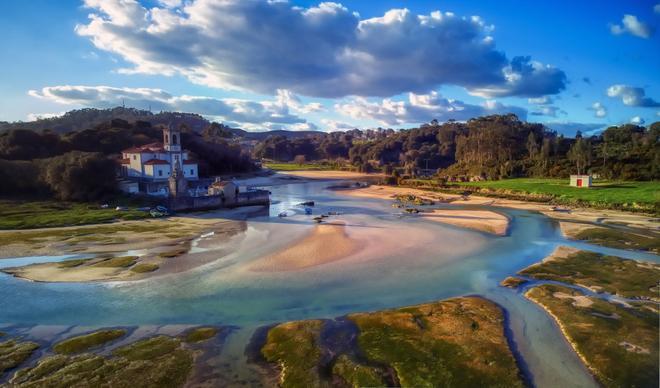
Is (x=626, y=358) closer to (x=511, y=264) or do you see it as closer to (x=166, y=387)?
(x=511, y=264)

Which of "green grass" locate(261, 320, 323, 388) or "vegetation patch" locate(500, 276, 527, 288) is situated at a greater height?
"vegetation patch" locate(500, 276, 527, 288)

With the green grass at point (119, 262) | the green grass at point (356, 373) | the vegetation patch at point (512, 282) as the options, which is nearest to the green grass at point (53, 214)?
the green grass at point (119, 262)

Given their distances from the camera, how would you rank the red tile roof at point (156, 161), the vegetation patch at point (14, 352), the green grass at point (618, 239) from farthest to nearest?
the red tile roof at point (156, 161) < the green grass at point (618, 239) < the vegetation patch at point (14, 352)

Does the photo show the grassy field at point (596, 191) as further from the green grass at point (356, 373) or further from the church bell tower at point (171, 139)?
the church bell tower at point (171, 139)

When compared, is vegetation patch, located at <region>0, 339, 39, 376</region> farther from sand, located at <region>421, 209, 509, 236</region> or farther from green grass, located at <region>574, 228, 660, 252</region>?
green grass, located at <region>574, 228, 660, 252</region>

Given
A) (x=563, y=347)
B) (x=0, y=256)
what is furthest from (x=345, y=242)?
(x=0, y=256)

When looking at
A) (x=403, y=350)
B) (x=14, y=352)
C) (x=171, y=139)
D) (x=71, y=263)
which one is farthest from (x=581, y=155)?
(x=14, y=352)

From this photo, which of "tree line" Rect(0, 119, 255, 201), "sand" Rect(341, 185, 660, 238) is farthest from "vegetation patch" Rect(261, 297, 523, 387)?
"tree line" Rect(0, 119, 255, 201)
